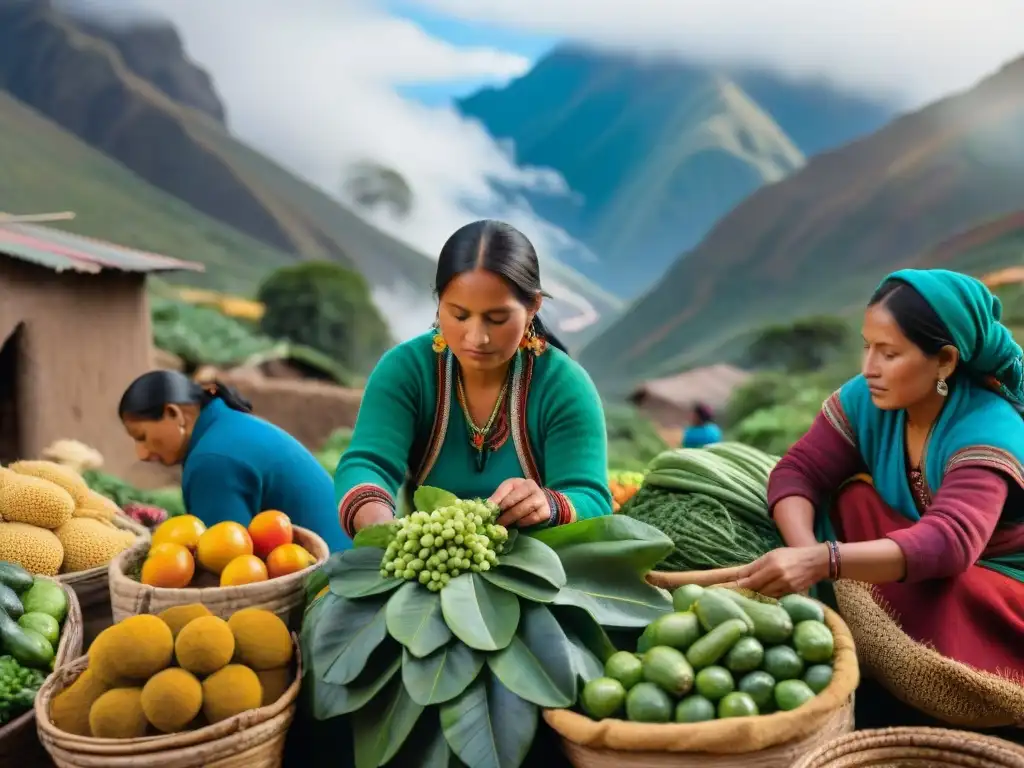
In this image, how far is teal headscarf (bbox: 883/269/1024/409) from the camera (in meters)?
2.02

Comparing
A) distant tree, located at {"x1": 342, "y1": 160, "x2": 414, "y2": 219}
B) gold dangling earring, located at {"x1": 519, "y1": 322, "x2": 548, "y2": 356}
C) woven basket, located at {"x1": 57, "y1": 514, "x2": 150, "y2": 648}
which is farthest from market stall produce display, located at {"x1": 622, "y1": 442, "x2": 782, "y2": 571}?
distant tree, located at {"x1": 342, "y1": 160, "x2": 414, "y2": 219}

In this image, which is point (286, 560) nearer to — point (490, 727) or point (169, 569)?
point (169, 569)

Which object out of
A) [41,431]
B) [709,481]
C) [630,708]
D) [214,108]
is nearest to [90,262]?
[41,431]

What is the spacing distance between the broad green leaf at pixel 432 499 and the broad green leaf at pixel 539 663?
32 centimetres

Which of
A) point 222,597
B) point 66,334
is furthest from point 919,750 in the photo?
point 66,334

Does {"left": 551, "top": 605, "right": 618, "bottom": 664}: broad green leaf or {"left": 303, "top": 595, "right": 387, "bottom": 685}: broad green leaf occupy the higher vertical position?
{"left": 551, "top": 605, "right": 618, "bottom": 664}: broad green leaf

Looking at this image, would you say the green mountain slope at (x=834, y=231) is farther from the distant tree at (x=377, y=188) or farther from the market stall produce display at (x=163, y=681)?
the market stall produce display at (x=163, y=681)

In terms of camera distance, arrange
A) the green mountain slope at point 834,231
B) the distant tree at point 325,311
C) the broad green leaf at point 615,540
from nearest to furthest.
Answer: the broad green leaf at point 615,540 → the distant tree at point 325,311 → the green mountain slope at point 834,231

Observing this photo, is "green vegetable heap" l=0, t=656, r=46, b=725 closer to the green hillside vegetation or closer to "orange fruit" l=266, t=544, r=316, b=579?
"orange fruit" l=266, t=544, r=316, b=579

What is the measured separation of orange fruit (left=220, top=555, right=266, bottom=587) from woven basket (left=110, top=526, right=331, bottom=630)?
0.05m

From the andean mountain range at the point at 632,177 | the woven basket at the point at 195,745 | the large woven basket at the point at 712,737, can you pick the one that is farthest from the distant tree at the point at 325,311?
the large woven basket at the point at 712,737

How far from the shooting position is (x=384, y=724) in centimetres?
183

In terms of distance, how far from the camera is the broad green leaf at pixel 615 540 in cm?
202

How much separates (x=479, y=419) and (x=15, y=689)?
4.25 feet
